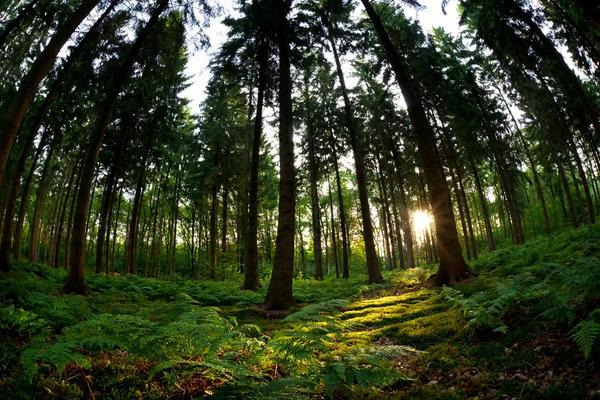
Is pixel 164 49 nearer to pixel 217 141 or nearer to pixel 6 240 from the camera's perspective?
pixel 6 240

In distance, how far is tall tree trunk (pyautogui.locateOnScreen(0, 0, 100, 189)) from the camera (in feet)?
17.2

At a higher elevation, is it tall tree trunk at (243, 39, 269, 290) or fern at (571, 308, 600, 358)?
tall tree trunk at (243, 39, 269, 290)

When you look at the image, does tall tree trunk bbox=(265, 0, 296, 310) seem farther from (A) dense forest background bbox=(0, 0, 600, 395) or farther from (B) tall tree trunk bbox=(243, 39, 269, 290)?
(B) tall tree trunk bbox=(243, 39, 269, 290)

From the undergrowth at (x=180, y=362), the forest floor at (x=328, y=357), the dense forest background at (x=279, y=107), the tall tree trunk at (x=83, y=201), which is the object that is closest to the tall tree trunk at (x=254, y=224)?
the dense forest background at (x=279, y=107)

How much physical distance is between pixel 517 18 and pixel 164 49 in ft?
46.7

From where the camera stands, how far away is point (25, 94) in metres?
5.68

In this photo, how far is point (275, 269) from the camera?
7453mm

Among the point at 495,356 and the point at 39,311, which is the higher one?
the point at 39,311

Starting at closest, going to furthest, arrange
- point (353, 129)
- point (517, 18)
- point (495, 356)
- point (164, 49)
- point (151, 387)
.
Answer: point (151, 387) → point (495, 356) → point (164, 49) → point (517, 18) → point (353, 129)

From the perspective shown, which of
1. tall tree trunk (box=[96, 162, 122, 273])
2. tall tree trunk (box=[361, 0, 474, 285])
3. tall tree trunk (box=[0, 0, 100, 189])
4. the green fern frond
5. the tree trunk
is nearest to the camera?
the green fern frond

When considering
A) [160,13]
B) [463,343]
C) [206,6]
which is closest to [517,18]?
[206,6]

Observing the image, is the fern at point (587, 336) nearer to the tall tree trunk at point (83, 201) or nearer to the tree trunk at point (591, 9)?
the tree trunk at point (591, 9)

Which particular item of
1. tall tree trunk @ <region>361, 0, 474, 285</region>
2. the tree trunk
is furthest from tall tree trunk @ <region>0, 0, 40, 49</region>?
the tree trunk

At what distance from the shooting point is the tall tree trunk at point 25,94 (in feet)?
17.2
